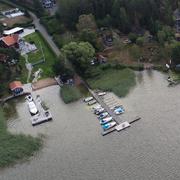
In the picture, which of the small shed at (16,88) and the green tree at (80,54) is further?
the green tree at (80,54)

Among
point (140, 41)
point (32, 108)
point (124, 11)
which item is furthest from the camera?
point (124, 11)

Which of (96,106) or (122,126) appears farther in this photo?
(96,106)

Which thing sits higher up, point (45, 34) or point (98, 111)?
point (45, 34)

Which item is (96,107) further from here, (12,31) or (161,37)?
(12,31)

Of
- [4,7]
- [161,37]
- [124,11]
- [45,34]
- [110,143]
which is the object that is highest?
[4,7]

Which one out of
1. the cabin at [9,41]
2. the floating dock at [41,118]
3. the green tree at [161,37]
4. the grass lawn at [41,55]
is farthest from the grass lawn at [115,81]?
the cabin at [9,41]

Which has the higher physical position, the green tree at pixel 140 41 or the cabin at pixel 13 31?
the cabin at pixel 13 31

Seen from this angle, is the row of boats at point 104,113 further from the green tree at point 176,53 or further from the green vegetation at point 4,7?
the green vegetation at point 4,7

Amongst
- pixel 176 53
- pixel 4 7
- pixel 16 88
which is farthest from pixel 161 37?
pixel 4 7

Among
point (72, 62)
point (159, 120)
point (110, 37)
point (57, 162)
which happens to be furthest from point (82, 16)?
point (57, 162)
